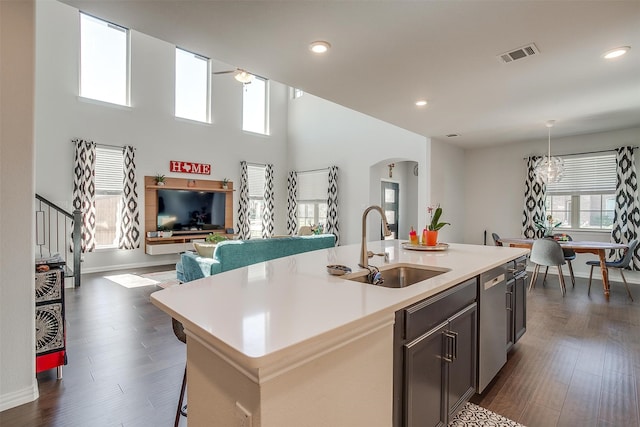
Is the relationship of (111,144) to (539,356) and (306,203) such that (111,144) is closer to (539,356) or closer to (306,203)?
(306,203)

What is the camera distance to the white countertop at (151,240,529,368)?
896 millimetres

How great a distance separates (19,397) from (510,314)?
349cm

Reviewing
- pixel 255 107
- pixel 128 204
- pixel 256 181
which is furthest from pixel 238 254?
pixel 255 107

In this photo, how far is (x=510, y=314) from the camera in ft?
8.46

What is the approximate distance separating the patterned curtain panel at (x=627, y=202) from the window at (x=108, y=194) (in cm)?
943

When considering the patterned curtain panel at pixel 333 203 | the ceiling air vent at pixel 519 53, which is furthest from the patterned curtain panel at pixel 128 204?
the ceiling air vent at pixel 519 53

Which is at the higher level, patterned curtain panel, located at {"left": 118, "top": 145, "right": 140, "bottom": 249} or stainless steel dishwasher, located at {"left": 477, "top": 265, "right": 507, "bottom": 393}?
patterned curtain panel, located at {"left": 118, "top": 145, "right": 140, "bottom": 249}

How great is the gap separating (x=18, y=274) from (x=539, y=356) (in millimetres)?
3921

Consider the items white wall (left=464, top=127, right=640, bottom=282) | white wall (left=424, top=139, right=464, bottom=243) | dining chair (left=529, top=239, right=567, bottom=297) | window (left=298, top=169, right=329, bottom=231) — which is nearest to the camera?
dining chair (left=529, top=239, right=567, bottom=297)

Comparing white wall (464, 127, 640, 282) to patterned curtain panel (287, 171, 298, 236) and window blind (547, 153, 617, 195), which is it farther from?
patterned curtain panel (287, 171, 298, 236)

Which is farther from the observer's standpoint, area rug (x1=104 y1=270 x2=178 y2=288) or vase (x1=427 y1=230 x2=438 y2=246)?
area rug (x1=104 y1=270 x2=178 y2=288)

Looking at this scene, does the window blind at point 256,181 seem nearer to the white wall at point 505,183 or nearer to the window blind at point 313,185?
the window blind at point 313,185

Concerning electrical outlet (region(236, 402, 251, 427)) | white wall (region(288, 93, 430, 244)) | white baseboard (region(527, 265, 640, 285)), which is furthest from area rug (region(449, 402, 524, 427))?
white baseboard (region(527, 265, 640, 285))

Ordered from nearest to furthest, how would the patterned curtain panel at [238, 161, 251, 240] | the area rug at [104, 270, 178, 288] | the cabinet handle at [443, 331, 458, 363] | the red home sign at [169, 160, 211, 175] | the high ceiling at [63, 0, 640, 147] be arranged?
the cabinet handle at [443, 331, 458, 363] → the high ceiling at [63, 0, 640, 147] → the area rug at [104, 270, 178, 288] → the red home sign at [169, 160, 211, 175] → the patterned curtain panel at [238, 161, 251, 240]
